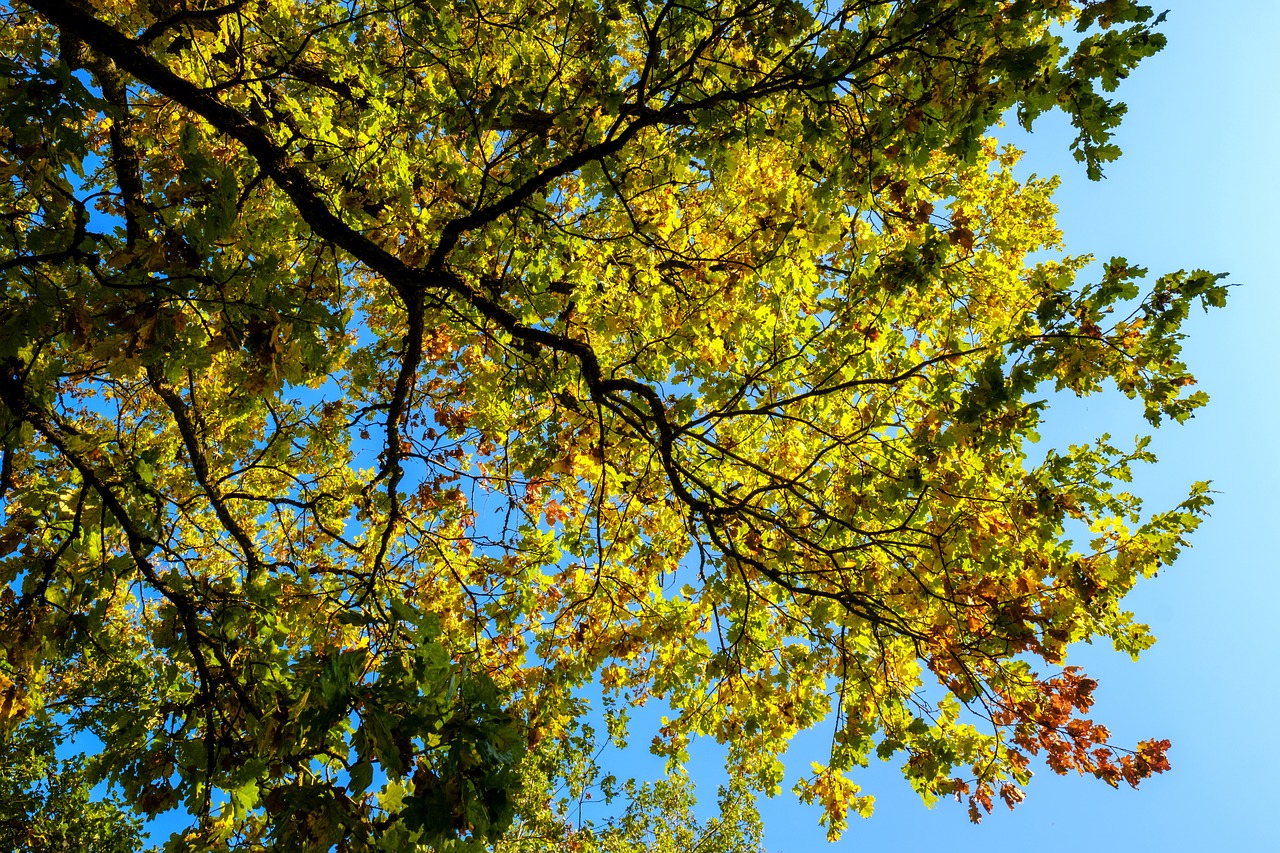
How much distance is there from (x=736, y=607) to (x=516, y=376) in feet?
9.39

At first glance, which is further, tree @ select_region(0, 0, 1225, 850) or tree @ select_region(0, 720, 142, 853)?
tree @ select_region(0, 720, 142, 853)

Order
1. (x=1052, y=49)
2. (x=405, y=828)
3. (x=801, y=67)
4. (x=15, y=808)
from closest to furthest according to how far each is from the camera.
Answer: (x=405, y=828)
(x=1052, y=49)
(x=801, y=67)
(x=15, y=808)

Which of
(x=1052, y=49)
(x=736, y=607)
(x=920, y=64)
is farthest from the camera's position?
(x=736, y=607)

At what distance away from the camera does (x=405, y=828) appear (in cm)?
300

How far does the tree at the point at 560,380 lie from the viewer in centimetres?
363

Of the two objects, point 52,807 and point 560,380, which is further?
point 52,807

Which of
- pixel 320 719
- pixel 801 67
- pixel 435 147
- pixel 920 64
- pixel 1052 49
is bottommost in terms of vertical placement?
pixel 320 719

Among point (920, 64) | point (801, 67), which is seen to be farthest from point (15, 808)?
point (920, 64)

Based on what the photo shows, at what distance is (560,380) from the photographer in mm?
6137

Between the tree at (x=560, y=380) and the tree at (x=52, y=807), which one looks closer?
the tree at (x=560, y=380)

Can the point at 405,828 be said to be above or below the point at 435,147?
below

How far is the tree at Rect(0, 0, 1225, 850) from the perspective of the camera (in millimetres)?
3627

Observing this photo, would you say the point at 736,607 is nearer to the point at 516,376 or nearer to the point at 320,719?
the point at 516,376

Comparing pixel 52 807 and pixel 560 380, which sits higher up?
pixel 560 380
